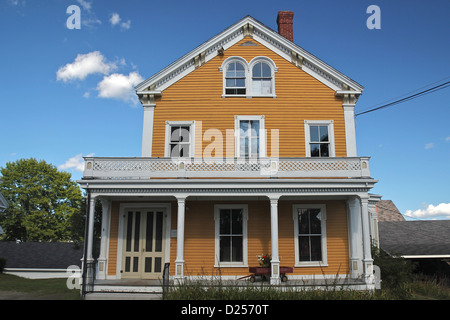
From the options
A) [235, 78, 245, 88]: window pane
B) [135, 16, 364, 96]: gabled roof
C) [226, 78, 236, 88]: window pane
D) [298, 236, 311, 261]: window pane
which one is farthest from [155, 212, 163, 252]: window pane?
[235, 78, 245, 88]: window pane

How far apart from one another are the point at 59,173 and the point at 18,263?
21.0 meters

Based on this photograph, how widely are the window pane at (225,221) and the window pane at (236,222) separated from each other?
16cm

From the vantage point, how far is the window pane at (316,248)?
579 inches

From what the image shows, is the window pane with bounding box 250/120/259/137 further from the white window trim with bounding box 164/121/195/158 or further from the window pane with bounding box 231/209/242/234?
the window pane with bounding box 231/209/242/234

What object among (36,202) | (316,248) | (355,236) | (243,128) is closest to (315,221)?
(316,248)

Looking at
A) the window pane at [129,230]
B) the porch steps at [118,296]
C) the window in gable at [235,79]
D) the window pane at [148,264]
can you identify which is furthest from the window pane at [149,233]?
the window in gable at [235,79]

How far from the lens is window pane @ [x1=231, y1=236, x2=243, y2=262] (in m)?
14.6

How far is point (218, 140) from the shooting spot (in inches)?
617

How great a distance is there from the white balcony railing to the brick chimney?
7.10 m

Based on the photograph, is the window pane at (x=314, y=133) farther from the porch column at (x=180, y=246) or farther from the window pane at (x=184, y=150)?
the porch column at (x=180, y=246)

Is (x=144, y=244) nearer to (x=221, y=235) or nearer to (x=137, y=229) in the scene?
(x=137, y=229)

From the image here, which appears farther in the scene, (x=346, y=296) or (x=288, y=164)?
(x=288, y=164)
